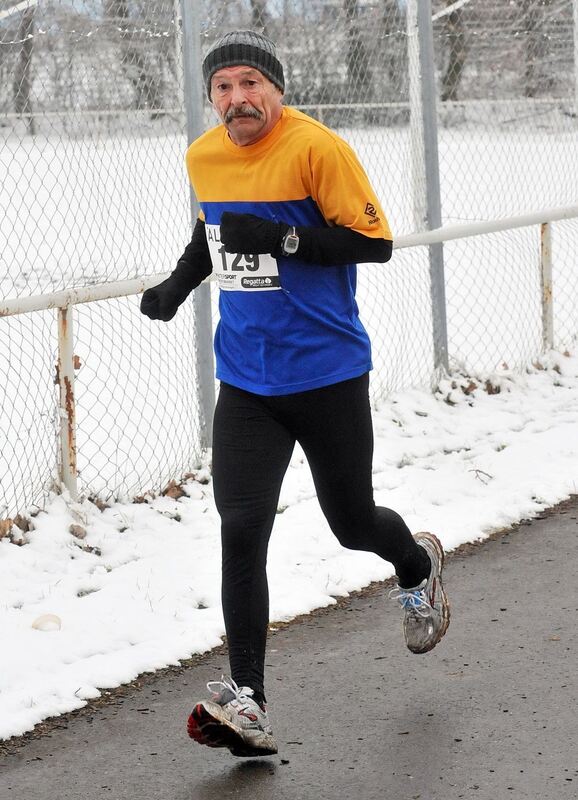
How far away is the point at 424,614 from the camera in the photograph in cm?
415

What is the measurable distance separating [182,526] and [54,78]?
6.44ft

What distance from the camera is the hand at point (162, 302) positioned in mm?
3770

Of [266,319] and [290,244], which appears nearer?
[290,244]

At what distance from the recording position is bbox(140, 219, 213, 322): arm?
3777 millimetres

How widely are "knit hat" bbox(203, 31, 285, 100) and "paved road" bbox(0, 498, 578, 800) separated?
5.97ft

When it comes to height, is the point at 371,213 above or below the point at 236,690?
above

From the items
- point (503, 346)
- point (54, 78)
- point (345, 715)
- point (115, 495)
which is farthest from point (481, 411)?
point (345, 715)

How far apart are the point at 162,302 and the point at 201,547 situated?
1896 millimetres

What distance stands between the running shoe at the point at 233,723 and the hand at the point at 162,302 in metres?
1.03

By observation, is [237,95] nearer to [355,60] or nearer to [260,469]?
[260,469]

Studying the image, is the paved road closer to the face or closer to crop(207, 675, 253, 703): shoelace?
crop(207, 675, 253, 703): shoelace

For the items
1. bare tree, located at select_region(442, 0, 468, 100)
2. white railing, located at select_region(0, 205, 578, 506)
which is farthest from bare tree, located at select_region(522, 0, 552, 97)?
white railing, located at select_region(0, 205, 578, 506)

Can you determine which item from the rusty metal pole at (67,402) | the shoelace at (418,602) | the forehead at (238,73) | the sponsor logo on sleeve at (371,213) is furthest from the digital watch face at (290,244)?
the rusty metal pole at (67,402)

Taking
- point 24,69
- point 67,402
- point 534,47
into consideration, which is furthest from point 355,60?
point 67,402
